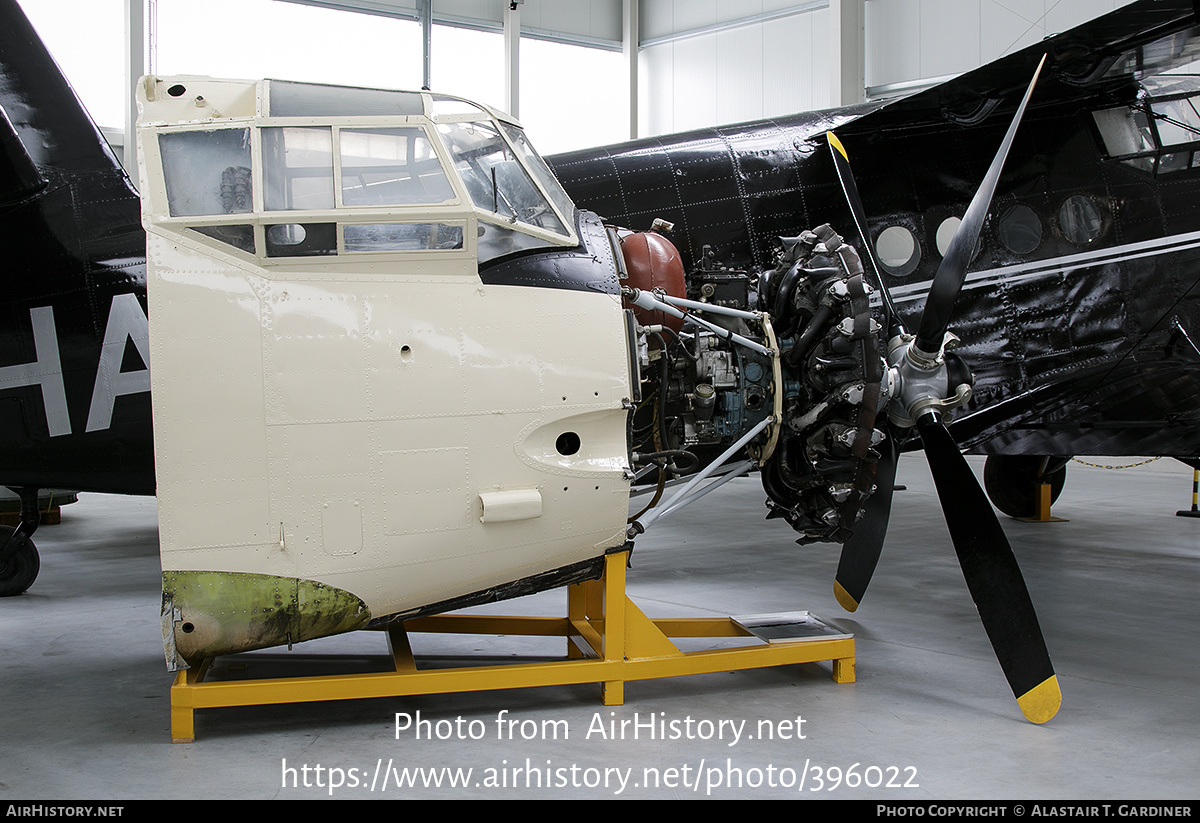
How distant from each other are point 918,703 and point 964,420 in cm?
314

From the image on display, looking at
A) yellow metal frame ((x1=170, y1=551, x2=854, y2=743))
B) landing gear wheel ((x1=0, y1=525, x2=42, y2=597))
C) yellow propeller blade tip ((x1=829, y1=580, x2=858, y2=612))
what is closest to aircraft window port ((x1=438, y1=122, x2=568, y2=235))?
yellow metal frame ((x1=170, y1=551, x2=854, y2=743))

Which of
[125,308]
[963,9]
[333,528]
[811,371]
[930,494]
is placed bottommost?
[930,494]

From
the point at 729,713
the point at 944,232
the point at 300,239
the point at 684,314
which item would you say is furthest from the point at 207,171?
the point at 944,232

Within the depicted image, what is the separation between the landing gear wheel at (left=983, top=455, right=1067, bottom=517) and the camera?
13.4 metres

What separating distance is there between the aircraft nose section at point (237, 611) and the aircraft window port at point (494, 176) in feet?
7.59

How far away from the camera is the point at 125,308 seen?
784cm

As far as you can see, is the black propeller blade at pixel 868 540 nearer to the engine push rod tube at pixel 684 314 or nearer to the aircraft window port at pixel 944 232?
the engine push rod tube at pixel 684 314

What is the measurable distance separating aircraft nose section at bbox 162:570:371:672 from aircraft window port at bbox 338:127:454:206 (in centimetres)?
208

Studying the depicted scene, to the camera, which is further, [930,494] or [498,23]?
[498,23]

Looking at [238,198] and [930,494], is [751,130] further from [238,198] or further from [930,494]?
[930,494]

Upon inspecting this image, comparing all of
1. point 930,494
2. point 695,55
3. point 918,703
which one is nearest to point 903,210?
point 918,703

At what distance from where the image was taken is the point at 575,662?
5.82 m

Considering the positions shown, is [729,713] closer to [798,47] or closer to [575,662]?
[575,662]

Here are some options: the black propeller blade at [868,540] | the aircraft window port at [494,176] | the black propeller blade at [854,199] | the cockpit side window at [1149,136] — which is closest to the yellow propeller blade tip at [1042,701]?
the black propeller blade at [868,540]
